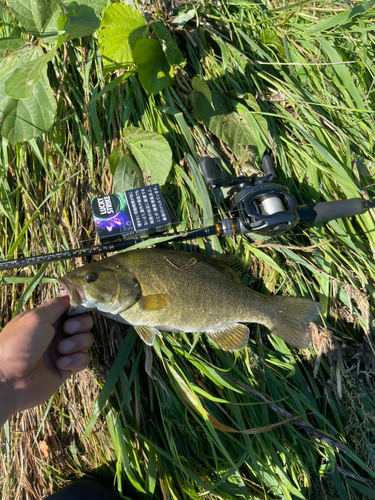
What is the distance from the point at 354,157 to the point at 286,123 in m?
0.63

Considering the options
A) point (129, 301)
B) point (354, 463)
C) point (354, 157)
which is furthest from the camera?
point (354, 157)

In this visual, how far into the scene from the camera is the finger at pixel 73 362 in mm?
2176

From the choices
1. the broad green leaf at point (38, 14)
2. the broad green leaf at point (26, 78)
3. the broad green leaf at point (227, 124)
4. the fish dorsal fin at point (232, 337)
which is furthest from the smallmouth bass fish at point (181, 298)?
the broad green leaf at point (38, 14)

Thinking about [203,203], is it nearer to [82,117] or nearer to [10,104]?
[82,117]

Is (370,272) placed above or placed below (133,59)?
below

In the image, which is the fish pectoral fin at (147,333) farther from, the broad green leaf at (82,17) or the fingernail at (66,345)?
the broad green leaf at (82,17)

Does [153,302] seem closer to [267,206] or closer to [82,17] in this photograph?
[267,206]

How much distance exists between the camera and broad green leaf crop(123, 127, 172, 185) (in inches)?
95.2

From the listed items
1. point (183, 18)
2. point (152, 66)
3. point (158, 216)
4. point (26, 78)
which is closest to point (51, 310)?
point (158, 216)

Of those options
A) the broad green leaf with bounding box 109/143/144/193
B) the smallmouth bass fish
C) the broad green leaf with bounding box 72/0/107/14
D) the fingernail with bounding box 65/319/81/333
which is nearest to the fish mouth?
the smallmouth bass fish

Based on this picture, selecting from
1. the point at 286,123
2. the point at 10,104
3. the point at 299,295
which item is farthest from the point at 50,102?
the point at 299,295

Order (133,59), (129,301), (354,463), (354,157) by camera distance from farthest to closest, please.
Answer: (354,157) < (354,463) < (133,59) < (129,301)

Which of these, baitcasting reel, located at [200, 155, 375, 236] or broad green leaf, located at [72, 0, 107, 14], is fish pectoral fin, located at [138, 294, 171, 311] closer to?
baitcasting reel, located at [200, 155, 375, 236]

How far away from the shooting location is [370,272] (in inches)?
104
